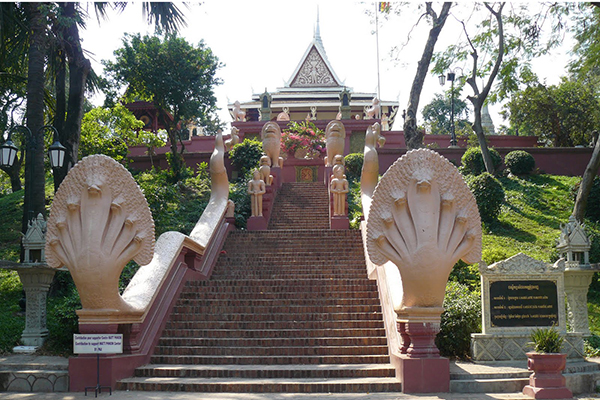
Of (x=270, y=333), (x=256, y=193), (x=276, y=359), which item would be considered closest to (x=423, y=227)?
(x=276, y=359)

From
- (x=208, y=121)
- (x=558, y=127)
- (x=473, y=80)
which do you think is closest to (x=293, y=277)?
(x=473, y=80)

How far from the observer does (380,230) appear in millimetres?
7523

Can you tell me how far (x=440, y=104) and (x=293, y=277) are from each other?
40.7 m

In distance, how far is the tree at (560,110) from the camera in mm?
26000

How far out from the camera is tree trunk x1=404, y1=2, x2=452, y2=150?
51.2 feet

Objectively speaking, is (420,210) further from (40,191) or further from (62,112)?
(62,112)

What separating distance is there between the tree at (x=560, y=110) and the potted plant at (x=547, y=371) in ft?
68.4

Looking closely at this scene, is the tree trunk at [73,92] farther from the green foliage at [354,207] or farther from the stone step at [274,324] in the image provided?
the green foliage at [354,207]

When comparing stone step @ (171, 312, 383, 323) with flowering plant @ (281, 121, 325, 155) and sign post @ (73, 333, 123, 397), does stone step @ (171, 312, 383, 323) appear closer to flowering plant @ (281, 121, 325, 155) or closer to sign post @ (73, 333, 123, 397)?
sign post @ (73, 333, 123, 397)

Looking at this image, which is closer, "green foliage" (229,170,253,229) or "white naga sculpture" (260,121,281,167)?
"green foliage" (229,170,253,229)

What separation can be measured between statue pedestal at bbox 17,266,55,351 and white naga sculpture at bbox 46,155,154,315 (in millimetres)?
1747

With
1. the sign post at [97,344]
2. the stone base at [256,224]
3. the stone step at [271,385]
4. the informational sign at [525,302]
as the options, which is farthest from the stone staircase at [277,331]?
the stone base at [256,224]

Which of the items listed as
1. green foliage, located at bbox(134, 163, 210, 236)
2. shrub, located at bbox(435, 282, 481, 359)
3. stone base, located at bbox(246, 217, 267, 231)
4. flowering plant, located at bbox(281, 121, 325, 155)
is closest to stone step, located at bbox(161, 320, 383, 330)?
shrub, located at bbox(435, 282, 481, 359)

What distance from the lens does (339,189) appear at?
46.8 ft
